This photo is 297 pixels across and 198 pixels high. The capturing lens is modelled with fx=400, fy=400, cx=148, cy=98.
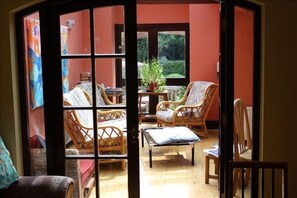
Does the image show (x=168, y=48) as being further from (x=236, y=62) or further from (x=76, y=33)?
(x=76, y=33)

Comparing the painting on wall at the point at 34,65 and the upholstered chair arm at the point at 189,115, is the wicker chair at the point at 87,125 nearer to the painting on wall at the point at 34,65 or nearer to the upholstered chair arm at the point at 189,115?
the painting on wall at the point at 34,65

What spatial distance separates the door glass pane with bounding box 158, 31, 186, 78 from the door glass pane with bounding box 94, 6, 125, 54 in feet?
17.3

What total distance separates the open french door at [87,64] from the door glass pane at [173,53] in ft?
17.1

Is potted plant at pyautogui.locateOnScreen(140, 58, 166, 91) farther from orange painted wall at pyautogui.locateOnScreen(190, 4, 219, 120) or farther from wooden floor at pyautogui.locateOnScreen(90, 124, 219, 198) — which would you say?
wooden floor at pyautogui.locateOnScreen(90, 124, 219, 198)

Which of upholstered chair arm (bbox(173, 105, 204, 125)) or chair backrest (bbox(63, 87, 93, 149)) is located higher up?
chair backrest (bbox(63, 87, 93, 149))

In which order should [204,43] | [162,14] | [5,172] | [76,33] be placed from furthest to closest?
[162,14]
[204,43]
[76,33]
[5,172]

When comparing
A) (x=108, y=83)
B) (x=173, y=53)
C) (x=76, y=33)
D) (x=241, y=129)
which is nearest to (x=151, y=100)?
(x=173, y=53)

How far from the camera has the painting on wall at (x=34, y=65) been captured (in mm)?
3471

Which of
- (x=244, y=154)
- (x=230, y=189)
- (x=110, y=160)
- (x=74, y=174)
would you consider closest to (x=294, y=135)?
(x=244, y=154)

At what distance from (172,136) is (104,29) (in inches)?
101

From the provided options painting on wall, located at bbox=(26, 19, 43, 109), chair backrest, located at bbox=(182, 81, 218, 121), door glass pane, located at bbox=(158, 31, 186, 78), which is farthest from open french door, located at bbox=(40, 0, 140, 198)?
door glass pane, located at bbox=(158, 31, 186, 78)

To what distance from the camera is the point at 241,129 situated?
13.1 ft

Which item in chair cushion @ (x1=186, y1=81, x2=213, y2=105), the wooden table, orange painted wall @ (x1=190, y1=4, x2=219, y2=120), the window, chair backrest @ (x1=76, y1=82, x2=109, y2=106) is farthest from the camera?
the window

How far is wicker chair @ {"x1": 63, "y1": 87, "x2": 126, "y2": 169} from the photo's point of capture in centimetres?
344
